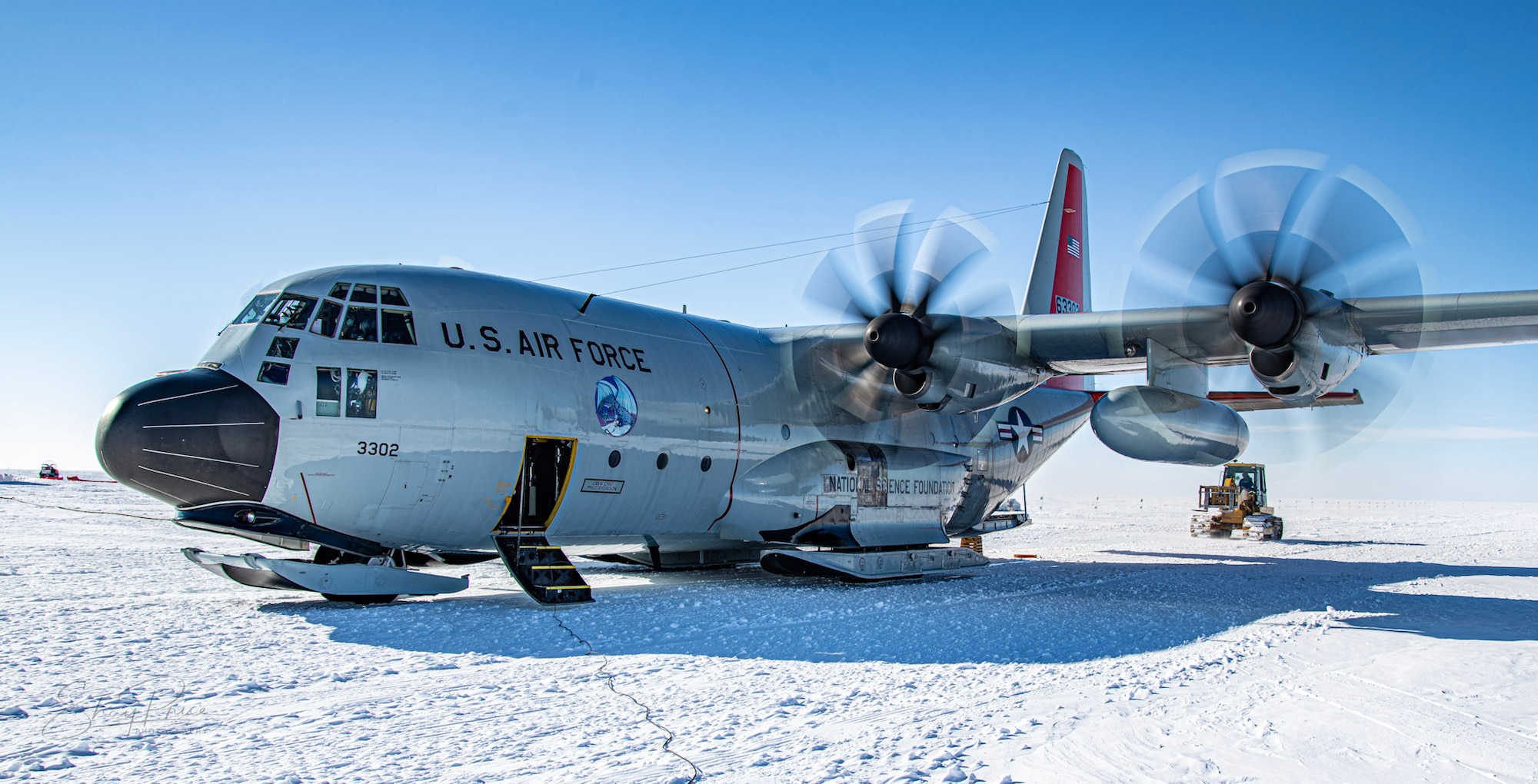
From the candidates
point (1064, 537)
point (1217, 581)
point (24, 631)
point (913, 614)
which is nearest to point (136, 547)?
point (24, 631)

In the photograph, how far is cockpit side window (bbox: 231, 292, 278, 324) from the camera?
962cm

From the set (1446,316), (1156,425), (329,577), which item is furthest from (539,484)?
(1446,316)

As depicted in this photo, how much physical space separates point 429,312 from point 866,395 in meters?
6.62

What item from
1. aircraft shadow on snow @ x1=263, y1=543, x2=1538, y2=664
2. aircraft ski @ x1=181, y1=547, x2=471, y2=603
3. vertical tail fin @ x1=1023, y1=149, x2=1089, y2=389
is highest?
vertical tail fin @ x1=1023, y1=149, x2=1089, y2=389

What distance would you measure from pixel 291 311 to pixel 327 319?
331 millimetres

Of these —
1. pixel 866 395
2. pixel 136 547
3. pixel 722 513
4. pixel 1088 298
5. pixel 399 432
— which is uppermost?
pixel 1088 298

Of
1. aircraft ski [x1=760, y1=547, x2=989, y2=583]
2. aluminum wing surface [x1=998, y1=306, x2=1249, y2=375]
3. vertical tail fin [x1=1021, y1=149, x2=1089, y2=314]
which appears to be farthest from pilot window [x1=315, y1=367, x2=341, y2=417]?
vertical tail fin [x1=1021, y1=149, x2=1089, y2=314]

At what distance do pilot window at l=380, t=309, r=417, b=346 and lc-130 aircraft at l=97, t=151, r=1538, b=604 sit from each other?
1.1 inches

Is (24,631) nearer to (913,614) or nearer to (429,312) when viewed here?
(429,312)

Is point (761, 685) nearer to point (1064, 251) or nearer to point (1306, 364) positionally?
point (1306, 364)

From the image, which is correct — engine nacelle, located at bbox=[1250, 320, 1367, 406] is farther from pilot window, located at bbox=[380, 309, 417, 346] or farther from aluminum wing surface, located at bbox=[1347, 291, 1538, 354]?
pilot window, located at bbox=[380, 309, 417, 346]

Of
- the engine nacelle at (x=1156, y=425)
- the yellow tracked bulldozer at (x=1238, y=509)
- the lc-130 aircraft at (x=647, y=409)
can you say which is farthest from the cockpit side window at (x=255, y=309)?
the yellow tracked bulldozer at (x=1238, y=509)

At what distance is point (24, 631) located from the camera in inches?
319

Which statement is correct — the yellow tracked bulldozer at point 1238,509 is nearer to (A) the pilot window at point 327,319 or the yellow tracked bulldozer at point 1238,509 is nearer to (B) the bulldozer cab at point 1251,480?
(B) the bulldozer cab at point 1251,480
